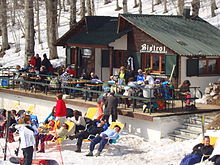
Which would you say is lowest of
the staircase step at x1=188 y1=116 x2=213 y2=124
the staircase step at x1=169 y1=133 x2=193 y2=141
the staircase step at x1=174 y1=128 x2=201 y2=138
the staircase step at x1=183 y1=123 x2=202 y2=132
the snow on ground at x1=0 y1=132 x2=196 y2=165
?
the snow on ground at x1=0 y1=132 x2=196 y2=165

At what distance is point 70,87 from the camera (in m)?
20.4

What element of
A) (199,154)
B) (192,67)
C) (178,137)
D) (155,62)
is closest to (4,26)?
(155,62)

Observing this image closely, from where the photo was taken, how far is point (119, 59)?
80.5 ft

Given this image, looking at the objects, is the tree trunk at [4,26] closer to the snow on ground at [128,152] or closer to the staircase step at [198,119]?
the snow on ground at [128,152]

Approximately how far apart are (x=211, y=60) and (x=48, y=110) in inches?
300

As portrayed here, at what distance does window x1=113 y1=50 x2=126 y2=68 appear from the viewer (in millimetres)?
24031

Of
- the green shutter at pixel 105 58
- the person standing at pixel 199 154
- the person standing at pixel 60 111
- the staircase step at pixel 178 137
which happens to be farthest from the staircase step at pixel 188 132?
the green shutter at pixel 105 58

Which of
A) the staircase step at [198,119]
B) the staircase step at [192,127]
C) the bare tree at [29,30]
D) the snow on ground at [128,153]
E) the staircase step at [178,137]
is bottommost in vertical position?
the snow on ground at [128,153]

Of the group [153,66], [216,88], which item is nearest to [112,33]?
[153,66]

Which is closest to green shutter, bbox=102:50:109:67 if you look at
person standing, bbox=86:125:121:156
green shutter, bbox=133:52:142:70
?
green shutter, bbox=133:52:142:70

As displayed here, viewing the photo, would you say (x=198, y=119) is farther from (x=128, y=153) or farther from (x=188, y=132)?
(x=128, y=153)

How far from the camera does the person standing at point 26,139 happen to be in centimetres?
1307

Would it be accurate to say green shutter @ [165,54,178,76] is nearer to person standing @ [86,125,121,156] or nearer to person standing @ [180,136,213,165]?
person standing @ [86,125,121,156]

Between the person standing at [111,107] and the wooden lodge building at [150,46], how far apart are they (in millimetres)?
4297
